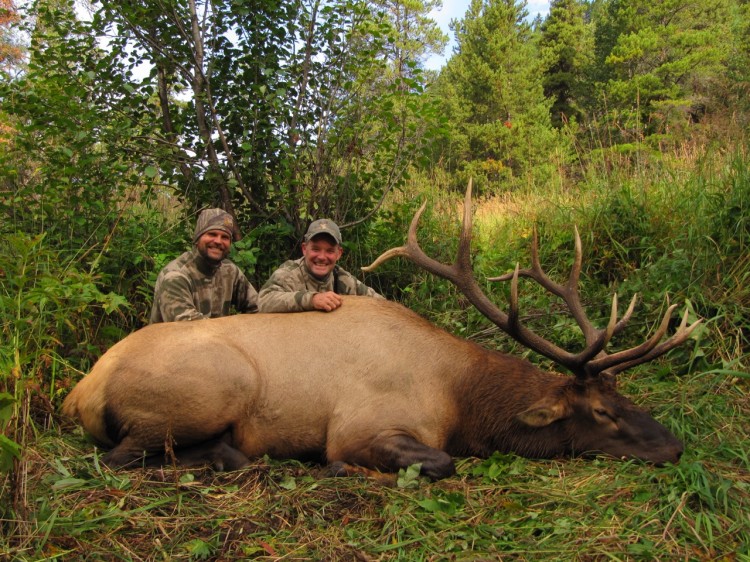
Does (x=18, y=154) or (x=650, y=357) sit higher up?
(x=18, y=154)

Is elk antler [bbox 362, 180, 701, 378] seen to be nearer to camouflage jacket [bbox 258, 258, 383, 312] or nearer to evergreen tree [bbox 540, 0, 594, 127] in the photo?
camouflage jacket [bbox 258, 258, 383, 312]

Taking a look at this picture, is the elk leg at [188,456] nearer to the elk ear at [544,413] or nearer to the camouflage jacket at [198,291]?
the camouflage jacket at [198,291]

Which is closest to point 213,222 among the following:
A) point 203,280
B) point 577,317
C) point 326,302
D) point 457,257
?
point 203,280

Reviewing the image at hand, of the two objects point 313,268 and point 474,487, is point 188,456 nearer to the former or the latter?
point 474,487

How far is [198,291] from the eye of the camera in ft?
16.4

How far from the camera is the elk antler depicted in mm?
3510

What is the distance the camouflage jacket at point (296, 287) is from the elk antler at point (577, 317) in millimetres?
649

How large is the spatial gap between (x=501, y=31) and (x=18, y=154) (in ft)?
70.7

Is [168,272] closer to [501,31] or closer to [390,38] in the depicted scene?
[390,38]

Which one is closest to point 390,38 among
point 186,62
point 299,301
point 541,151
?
point 186,62

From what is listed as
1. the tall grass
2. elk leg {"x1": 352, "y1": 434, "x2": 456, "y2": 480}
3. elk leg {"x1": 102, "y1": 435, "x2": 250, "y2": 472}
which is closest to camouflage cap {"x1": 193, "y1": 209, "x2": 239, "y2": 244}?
the tall grass

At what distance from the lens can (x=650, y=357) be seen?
3555 mm

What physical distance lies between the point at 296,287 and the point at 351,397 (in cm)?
145

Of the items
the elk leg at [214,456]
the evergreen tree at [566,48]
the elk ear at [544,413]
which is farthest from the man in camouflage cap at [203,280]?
the evergreen tree at [566,48]
